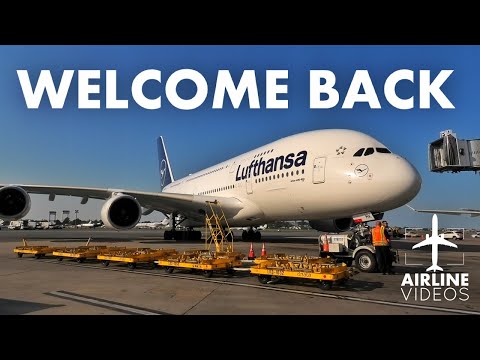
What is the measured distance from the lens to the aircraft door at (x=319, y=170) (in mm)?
13797

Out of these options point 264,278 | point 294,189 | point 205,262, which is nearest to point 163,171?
point 294,189

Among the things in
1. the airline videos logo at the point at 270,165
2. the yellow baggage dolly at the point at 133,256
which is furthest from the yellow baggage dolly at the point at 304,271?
the airline videos logo at the point at 270,165

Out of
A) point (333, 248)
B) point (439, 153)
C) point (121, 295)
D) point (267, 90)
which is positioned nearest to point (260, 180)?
point (267, 90)

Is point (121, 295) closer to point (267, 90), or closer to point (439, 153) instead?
point (267, 90)

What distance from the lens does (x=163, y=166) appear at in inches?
1555

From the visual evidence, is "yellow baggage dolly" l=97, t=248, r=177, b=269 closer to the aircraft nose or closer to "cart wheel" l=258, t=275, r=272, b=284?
"cart wheel" l=258, t=275, r=272, b=284

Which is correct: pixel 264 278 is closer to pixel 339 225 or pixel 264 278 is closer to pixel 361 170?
pixel 361 170

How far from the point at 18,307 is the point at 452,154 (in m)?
45.6

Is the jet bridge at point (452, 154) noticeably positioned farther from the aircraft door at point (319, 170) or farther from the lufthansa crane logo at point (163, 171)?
the aircraft door at point (319, 170)

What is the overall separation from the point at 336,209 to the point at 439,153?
35.4 m

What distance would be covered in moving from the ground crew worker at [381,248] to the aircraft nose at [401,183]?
2.50m

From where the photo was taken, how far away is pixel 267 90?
12.3 metres

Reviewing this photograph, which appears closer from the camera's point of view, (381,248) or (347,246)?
(381,248)

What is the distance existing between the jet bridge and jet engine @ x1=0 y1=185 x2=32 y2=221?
128 ft
